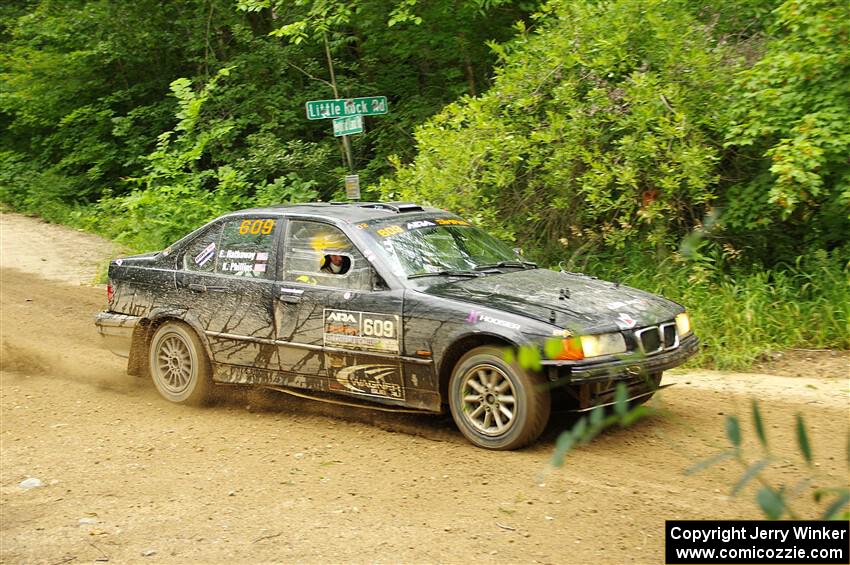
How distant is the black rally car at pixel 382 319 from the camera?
562cm

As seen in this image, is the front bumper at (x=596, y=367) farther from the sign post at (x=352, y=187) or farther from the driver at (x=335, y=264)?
the sign post at (x=352, y=187)

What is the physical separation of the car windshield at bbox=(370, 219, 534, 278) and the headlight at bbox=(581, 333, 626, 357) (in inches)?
54.4

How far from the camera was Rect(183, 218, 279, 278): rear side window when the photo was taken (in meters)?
7.10

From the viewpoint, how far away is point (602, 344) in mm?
5508

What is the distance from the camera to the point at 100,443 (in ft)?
21.9

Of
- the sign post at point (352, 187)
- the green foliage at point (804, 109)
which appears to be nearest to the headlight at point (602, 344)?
the green foliage at point (804, 109)

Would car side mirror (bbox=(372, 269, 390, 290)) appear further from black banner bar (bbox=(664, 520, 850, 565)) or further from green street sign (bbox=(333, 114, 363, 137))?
green street sign (bbox=(333, 114, 363, 137))

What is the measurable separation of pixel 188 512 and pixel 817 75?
276 inches

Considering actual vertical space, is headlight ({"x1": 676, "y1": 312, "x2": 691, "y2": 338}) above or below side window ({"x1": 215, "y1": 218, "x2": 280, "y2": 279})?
below

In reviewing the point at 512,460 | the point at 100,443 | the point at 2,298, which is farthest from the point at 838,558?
the point at 2,298

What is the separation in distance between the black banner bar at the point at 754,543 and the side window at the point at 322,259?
309 centimetres

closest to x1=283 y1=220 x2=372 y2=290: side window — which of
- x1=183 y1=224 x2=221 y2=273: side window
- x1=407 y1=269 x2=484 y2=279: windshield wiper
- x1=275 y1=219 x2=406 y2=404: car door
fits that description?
x1=275 y1=219 x2=406 y2=404: car door

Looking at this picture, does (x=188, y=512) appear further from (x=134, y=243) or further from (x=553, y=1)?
(x=134, y=243)

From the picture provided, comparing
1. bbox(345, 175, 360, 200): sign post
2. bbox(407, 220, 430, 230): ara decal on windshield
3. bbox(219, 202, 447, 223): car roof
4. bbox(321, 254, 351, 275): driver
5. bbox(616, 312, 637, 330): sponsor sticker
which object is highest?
bbox(345, 175, 360, 200): sign post
